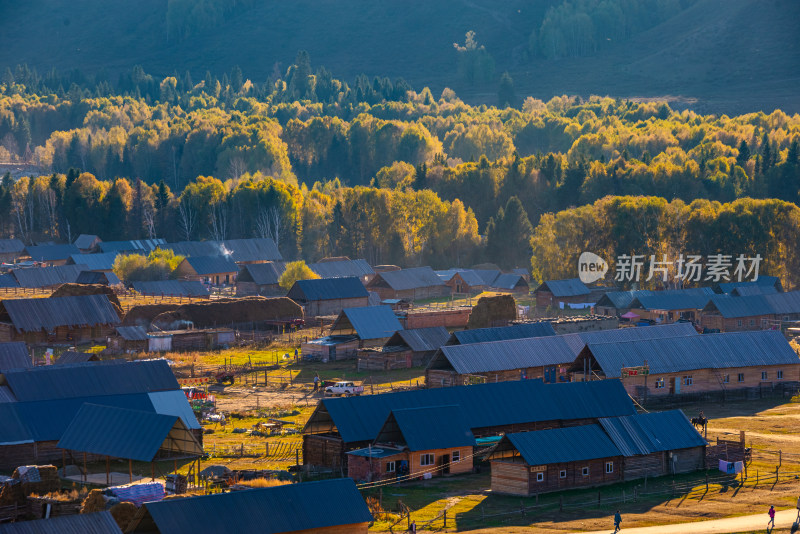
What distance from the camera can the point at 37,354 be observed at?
7312 cm

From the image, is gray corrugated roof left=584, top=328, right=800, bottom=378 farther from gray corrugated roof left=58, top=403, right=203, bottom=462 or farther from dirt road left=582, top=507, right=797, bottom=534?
gray corrugated roof left=58, top=403, right=203, bottom=462

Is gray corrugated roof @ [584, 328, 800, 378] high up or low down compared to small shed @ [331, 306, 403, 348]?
down

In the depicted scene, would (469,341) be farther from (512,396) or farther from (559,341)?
(512,396)

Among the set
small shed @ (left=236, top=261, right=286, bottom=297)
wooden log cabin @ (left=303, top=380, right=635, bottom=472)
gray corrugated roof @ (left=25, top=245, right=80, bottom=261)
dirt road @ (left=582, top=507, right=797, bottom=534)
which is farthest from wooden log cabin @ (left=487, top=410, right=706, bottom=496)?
gray corrugated roof @ (left=25, top=245, right=80, bottom=261)

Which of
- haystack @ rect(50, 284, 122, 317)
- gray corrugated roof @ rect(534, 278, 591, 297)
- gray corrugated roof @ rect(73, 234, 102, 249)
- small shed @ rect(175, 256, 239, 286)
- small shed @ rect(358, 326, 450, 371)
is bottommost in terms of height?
small shed @ rect(358, 326, 450, 371)

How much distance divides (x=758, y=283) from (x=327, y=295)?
111 ft

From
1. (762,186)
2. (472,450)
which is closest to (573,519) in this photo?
(472,450)

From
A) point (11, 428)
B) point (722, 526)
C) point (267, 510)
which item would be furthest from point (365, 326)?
point (267, 510)

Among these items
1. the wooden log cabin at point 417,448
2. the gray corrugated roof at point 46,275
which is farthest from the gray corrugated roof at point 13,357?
the gray corrugated roof at point 46,275

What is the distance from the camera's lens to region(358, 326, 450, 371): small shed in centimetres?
6988

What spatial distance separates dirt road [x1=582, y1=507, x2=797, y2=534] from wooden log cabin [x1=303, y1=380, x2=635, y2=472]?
9946 mm

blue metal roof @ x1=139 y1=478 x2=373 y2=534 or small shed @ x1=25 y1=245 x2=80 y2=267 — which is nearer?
blue metal roof @ x1=139 y1=478 x2=373 y2=534

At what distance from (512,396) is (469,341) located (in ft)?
49.3

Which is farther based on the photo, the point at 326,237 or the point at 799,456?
the point at 326,237
